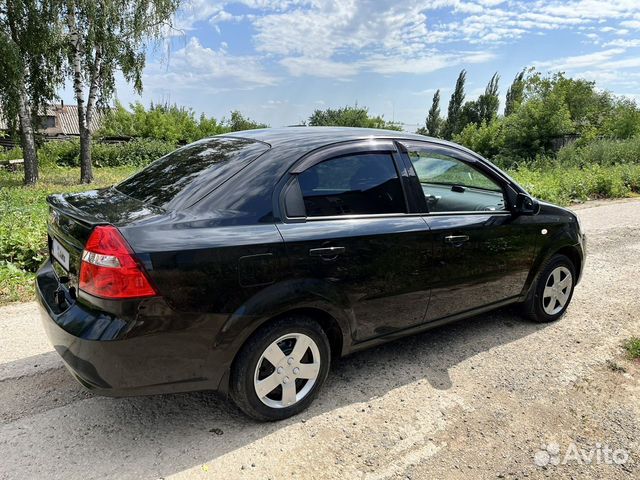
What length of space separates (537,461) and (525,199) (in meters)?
2.04

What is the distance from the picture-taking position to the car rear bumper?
224 centimetres

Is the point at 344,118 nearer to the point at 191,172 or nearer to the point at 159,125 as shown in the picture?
the point at 159,125

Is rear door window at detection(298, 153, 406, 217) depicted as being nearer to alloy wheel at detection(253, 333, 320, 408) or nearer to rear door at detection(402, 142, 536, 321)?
rear door at detection(402, 142, 536, 321)

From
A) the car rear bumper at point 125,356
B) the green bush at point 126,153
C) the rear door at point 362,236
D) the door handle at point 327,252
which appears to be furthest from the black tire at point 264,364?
the green bush at point 126,153

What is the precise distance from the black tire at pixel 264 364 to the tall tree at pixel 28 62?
1420cm

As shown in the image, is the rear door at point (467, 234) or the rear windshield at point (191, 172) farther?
the rear door at point (467, 234)

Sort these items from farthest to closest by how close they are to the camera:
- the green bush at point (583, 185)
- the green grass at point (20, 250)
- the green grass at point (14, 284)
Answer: the green bush at point (583, 185)
the green grass at point (20, 250)
the green grass at point (14, 284)

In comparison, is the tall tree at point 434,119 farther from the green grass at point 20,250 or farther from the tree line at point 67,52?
the green grass at point 20,250

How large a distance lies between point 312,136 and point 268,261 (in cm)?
104

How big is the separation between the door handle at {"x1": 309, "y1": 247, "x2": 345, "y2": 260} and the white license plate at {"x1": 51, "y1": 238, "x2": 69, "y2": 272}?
1.38 meters

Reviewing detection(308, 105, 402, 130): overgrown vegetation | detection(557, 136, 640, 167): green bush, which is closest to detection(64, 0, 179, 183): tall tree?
detection(557, 136, 640, 167): green bush

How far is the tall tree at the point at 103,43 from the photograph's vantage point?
15.2 m

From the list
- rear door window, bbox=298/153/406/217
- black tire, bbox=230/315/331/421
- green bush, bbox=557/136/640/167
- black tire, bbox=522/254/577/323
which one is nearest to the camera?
black tire, bbox=230/315/331/421

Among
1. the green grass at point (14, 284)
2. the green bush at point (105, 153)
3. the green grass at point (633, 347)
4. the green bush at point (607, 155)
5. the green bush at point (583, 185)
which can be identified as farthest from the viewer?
the green bush at point (105, 153)
